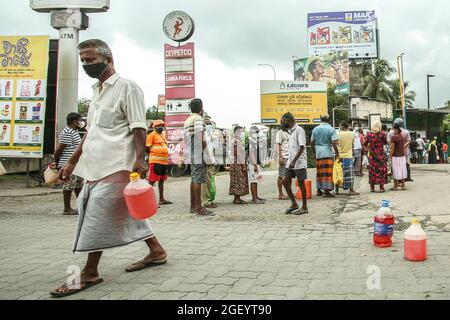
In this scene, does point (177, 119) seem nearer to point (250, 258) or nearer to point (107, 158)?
point (250, 258)

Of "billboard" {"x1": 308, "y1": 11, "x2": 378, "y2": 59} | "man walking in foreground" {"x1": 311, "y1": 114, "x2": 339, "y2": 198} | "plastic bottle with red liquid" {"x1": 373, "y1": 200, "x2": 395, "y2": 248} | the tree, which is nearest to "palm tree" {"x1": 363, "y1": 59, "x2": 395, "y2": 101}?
"billboard" {"x1": 308, "y1": 11, "x2": 378, "y2": 59}

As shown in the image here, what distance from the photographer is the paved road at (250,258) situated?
3.52m

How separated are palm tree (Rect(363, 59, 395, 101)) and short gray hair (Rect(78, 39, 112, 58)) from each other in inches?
1926

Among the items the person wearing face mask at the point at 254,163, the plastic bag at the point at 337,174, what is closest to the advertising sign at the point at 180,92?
the person wearing face mask at the point at 254,163

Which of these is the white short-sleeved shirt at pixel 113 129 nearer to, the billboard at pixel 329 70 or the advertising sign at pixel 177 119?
the advertising sign at pixel 177 119

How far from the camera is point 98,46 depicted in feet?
12.7

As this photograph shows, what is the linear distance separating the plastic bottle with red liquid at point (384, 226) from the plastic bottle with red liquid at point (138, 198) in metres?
2.47

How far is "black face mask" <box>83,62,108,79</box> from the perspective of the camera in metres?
3.85

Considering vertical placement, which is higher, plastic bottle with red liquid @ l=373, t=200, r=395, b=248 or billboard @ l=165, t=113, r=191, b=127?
billboard @ l=165, t=113, r=191, b=127

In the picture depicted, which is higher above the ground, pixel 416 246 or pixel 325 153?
pixel 325 153

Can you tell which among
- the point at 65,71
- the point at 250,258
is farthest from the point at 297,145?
the point at 65,71

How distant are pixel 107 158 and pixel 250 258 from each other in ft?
5.67

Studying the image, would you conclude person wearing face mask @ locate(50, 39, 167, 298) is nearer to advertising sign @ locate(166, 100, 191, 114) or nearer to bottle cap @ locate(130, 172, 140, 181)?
bottle cap @ locate(130, 172, 140, 181)

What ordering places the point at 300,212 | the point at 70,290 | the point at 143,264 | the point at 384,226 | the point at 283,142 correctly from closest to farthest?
the point at 70,290 < the point at 143,264 < the point at 384,226 < the point at 300,212 < the point at 283,142
